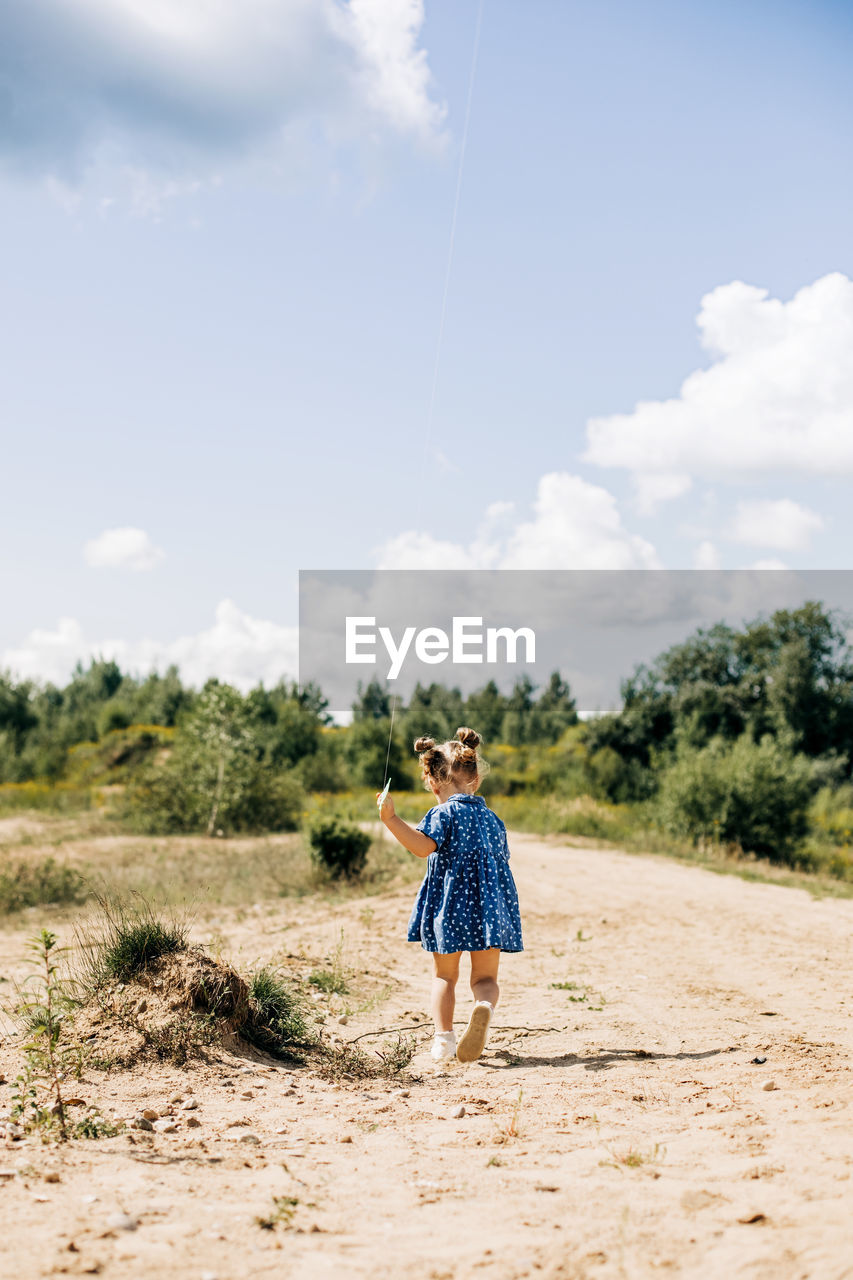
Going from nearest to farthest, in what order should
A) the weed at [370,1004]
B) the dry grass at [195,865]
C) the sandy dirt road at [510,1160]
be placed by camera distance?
the sandy dirt road at [510,1160]
the weed at [370,1004]
the dry grass at [195,865]

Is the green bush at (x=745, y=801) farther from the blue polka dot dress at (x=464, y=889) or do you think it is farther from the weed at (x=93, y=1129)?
the weed at (x=93, y=1129)

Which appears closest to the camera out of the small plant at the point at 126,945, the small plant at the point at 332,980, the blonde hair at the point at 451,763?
the small plant at the point at 126,945

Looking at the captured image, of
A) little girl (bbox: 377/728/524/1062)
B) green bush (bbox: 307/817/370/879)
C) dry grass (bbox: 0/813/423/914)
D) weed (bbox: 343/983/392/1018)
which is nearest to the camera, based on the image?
little girl (bbox: 377/728/524/1062)

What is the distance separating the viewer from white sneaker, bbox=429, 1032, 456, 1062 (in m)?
4.74

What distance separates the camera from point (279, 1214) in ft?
8.87

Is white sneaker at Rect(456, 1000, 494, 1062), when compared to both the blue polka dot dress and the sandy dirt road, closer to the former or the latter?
the sandy dirt road

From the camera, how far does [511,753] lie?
3638cm

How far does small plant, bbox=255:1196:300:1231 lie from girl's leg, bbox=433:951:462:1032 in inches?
83.3

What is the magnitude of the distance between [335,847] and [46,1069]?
837 centimetres

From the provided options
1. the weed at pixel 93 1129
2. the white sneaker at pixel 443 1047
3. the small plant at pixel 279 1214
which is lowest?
the white sneaker at pixel 443 1047

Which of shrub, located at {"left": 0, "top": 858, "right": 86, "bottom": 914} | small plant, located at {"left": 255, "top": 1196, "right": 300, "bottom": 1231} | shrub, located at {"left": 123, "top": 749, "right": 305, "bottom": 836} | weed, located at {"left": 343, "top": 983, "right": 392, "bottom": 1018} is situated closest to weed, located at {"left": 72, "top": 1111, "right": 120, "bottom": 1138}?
small plant, located at {"left": 255, "top": 1196, "right": 300, "bottom": 1231}

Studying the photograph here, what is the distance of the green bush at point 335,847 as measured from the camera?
12.3m

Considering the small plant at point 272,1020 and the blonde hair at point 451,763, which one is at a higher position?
the blonde hair at point 451,763

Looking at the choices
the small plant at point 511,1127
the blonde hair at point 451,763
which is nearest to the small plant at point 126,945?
the blonde hair at point 451,763
